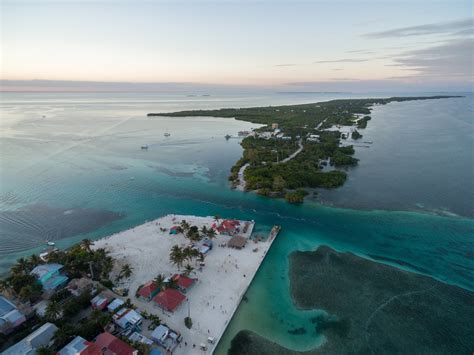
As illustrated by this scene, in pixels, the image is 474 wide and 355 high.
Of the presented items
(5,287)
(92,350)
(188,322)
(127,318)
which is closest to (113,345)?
(92,350)

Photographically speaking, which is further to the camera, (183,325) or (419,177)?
(419,177)

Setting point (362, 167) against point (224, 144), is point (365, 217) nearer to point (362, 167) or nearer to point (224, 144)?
point (362, 167)

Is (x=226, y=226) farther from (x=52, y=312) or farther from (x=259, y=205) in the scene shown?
(x=52, y=312)

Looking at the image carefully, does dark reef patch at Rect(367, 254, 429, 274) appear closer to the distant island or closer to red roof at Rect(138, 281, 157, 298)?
the distant island

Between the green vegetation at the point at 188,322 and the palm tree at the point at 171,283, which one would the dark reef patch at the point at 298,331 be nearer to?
the green vegetation at the point at 188,322

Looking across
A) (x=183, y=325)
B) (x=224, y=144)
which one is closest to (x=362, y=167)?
(x=224, y=144)

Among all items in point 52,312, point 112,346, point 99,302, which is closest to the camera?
point 112,346

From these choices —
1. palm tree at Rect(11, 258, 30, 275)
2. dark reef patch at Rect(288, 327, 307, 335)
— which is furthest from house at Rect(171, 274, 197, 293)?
palm tree at Rect(11, 258, 30, 275)

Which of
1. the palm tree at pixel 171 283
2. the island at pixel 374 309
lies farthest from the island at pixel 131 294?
the island at pixel 374 309
